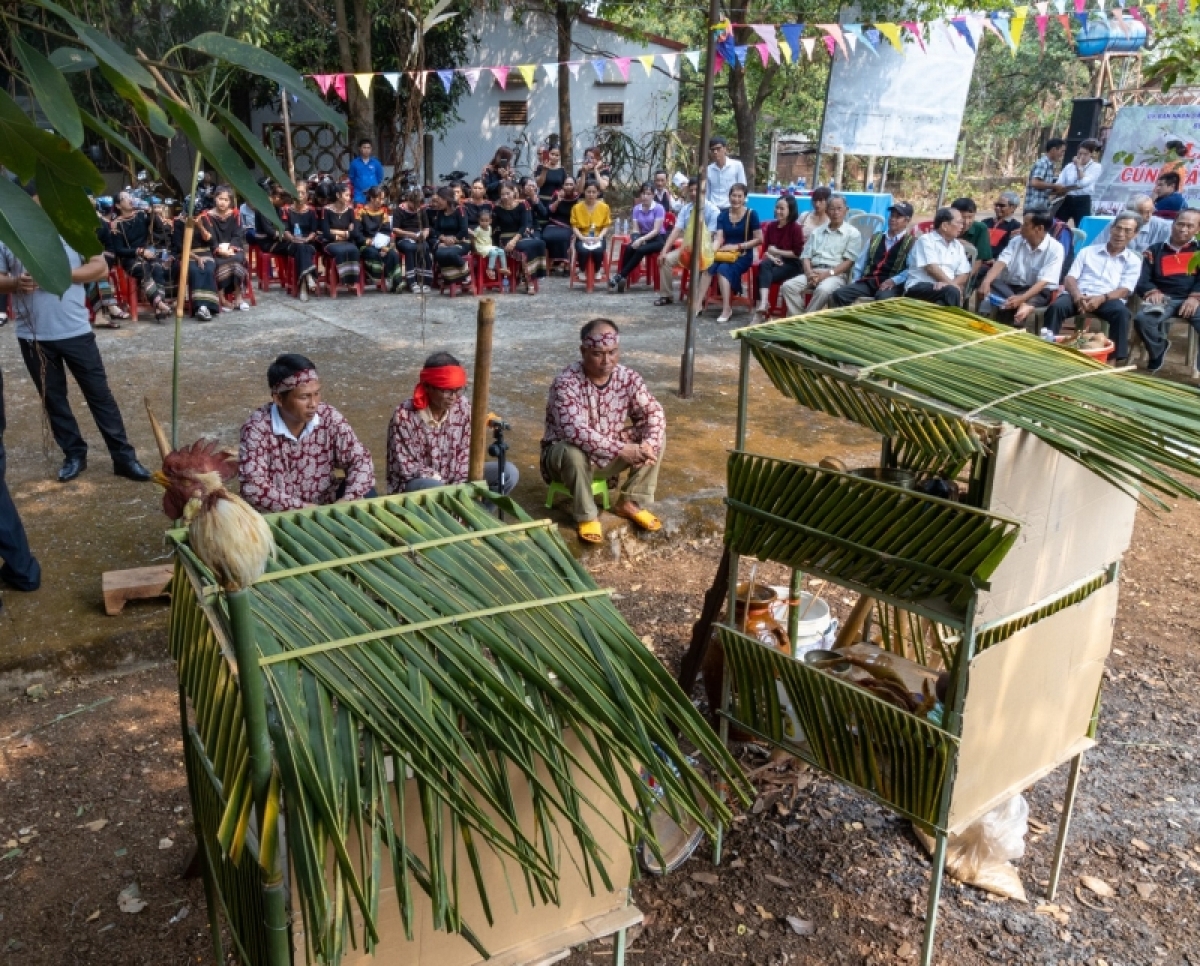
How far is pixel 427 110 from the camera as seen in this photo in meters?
17.8

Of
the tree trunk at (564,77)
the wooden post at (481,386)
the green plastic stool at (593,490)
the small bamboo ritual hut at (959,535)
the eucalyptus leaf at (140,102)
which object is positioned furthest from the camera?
the tree trunk at (564,77)

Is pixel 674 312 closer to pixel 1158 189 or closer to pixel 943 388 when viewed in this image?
pixel 1158 189

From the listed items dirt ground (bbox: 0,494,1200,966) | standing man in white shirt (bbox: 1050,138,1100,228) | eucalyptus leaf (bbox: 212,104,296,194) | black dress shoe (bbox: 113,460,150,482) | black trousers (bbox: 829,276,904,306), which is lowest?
dirt ground (bbox: 0,494,1200,966)

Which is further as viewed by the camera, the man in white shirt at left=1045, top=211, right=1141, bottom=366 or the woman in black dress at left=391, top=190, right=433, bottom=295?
the woman in black dress at left=391, top=190, right=433, bottom=295

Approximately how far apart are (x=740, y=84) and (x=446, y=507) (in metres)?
15.4

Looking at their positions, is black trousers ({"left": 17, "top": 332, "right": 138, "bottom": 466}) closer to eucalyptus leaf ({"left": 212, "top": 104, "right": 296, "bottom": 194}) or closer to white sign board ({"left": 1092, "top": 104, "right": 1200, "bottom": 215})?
eucalyptus leaf ({"left": 212, "top": 104, "right": 296, "bottom": 194})

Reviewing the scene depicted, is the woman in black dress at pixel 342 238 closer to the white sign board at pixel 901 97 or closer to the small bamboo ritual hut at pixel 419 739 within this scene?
the white sign board at pixel 901 97

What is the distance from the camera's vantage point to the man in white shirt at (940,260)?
28.5ft

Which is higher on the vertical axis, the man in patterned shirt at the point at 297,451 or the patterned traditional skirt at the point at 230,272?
the man in patterned shirt at the point at 297,451

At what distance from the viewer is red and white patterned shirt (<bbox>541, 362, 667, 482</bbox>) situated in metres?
5.07

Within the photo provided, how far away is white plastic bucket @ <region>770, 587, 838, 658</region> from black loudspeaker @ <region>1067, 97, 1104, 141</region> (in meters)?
11.2

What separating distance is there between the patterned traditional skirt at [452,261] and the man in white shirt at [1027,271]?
210 inches

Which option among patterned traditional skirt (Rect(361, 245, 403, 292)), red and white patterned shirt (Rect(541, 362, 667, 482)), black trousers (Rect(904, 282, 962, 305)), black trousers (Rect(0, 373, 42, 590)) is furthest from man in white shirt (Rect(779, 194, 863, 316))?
black trousers (Rect(0, 373, 42, 590))

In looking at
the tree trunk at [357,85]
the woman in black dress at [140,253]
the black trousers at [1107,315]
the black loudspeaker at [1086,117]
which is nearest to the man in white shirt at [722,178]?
the black loudspeaker at [1086,117]
